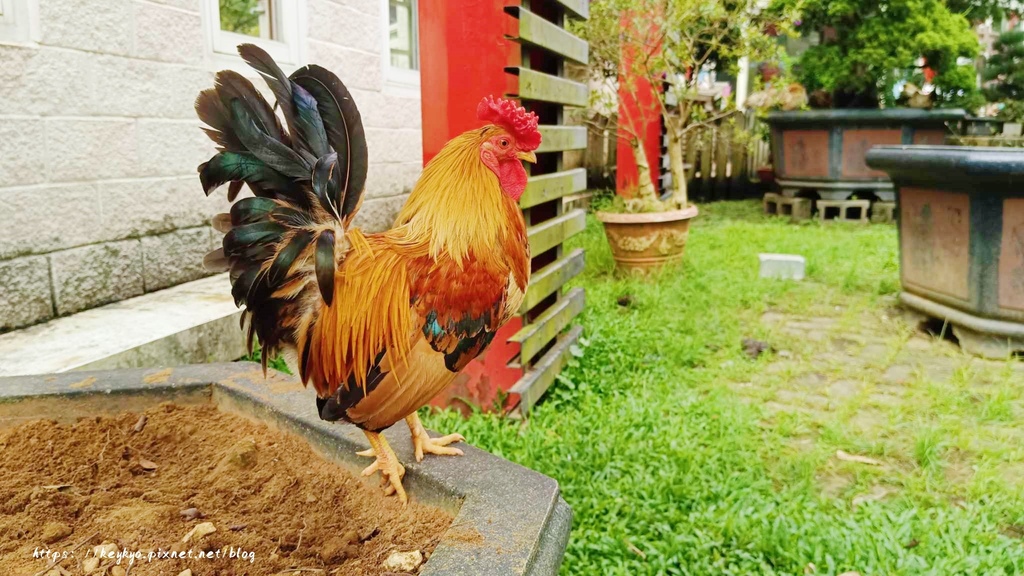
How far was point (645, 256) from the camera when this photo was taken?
5.73 m

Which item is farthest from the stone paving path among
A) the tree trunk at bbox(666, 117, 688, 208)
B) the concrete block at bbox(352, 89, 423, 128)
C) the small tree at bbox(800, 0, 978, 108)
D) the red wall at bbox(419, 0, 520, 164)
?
the small tree at bbox(800, 0, 978, 108)

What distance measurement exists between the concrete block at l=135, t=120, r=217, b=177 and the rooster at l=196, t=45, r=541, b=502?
2385 millimetres

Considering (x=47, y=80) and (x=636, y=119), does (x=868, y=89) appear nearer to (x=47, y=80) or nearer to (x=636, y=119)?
(x=636, y=119)

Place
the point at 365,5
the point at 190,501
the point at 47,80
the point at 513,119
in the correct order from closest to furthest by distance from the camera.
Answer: the point at 513,119 → the point at 190,501 → the point at 47,80 → the point at 365,5

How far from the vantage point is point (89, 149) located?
3051 mm

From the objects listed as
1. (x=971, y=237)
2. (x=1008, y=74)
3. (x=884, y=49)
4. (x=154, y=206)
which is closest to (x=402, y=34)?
(x=154, y=206)

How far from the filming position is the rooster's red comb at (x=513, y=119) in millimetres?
1292

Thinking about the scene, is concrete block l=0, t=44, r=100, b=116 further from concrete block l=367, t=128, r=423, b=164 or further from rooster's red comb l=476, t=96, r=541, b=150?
rooster's red comb l=476, t=96, r=541, b=150

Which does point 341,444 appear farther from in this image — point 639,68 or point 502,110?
point 639,68

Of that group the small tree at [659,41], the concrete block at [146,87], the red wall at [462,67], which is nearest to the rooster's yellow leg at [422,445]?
the red wall at [462,67]

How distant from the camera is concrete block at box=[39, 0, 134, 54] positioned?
2.83m

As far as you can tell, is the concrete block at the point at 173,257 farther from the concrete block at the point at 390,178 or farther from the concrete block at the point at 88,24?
the concrete block at the point at 390,178

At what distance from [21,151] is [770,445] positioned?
3349 millimetres

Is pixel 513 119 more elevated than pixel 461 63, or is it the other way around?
pixel 461 63
